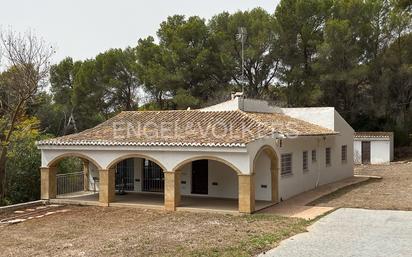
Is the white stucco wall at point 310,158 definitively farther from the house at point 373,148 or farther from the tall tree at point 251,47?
the tall tree at point 251,47

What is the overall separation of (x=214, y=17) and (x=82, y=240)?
3204 cm

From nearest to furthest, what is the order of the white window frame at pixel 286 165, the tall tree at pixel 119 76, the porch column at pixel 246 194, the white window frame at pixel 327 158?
the porch column at pixel 246 194
the white window frame at pixel 286 165
the white window frame at pixel 327 158
the tall tree at pixel 119 76

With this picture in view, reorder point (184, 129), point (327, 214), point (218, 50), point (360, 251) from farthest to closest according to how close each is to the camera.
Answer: point (218, 50) < point (184, 129) < point (327, 214) < point (360, 251)

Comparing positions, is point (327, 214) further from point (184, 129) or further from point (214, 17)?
point (214, 17)

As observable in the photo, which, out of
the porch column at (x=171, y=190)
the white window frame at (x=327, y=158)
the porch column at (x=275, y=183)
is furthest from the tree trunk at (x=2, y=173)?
the white window frame at (x=327, y=158)

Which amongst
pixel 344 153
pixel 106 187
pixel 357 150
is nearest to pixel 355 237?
pixel 106 187

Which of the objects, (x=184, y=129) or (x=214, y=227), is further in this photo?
(x=184, y=129)

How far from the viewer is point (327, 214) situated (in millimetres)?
16812

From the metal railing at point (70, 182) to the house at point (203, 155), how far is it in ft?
1.21

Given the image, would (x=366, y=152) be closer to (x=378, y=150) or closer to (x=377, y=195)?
(x=378, y=150)

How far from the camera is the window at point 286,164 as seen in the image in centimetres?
2065

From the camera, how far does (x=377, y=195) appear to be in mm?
20984

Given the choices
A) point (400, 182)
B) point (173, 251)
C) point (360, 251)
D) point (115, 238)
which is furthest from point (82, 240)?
point (400, 182)

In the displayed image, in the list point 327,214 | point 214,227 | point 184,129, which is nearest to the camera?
point 214,227
